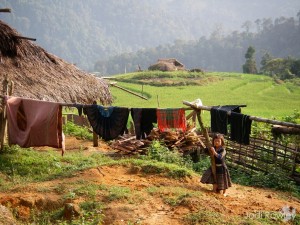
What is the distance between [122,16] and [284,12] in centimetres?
7536

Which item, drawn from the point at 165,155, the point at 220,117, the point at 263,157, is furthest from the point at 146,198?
the point at 263,157

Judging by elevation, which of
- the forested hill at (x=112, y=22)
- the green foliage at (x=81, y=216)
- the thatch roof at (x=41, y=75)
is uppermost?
the forested hill at (x=112, y=22)

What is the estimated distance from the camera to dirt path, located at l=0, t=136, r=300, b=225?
18.7ft

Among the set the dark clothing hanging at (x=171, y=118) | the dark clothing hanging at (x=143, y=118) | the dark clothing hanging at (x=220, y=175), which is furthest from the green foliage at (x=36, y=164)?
the dark clothing hanging at (x=220, y=175)

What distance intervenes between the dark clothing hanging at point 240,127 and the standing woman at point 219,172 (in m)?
0.44

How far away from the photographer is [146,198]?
6309 mm

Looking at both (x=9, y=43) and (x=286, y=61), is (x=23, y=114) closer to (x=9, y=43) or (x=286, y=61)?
(x=9, y=43)

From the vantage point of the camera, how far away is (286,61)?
53.7 m

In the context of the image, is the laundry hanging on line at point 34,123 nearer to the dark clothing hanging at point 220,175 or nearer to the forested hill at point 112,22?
the dark clothing hanging at point 220,175

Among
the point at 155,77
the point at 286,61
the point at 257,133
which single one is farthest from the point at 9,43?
the point at 286,61

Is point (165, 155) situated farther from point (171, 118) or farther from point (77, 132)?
point (77, 132)

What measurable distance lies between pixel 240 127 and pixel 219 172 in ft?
3.40

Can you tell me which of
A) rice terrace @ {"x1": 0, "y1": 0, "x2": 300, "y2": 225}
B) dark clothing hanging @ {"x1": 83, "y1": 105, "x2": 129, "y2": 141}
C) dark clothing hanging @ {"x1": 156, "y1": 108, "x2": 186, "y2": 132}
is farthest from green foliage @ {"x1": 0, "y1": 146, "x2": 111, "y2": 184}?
dark clothing hanging @ {"x1": 156, "y1": 108, "x2": 186, "y2": 132}

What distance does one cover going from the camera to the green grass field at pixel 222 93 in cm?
3005
